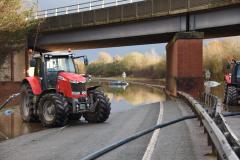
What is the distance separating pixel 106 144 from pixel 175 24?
1119 inches

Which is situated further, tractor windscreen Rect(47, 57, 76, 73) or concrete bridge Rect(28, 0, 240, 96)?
concrete bridge Rect(28, 0, 240, 96)

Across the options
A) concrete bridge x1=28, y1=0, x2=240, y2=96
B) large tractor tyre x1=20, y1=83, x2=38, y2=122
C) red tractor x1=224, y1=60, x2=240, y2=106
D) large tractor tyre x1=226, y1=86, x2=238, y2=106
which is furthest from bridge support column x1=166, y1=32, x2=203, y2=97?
large tractor tyre x1=20, y1=83, x2=38, y2=122

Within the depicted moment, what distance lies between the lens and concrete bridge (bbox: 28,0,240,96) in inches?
1433

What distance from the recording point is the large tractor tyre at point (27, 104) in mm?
18906

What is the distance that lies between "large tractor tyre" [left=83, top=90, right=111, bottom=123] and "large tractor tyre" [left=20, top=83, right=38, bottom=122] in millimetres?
2349

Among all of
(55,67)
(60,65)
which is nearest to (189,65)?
(60,65)

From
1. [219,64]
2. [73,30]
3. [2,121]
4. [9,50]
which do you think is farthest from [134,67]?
[2,121]

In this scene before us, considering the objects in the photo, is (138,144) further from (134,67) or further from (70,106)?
(134,67)

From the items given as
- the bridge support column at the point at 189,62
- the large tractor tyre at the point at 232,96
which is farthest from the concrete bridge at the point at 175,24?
the large tractor tyre at the point at 232,96

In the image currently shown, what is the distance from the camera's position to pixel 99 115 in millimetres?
17969

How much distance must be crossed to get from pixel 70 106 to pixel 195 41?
2143cm

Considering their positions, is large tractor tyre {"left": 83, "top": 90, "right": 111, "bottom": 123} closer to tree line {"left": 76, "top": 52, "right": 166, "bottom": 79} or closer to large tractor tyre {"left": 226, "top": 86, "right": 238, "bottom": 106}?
large tractor tyre {"left": 226, "top": 86, "right": 238, "bottom": 106}

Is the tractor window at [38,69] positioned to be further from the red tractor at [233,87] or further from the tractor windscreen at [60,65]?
the red tractor at [233,87]

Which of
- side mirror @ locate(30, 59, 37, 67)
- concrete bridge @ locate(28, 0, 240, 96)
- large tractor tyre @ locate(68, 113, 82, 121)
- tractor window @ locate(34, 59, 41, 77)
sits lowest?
large tractor tyre @ locate(68, 113, 82, 121)
